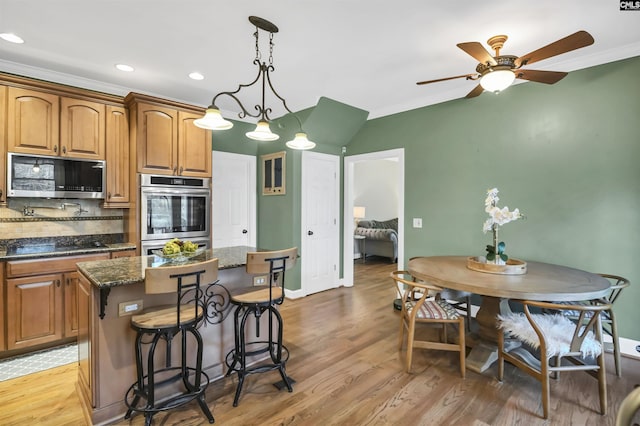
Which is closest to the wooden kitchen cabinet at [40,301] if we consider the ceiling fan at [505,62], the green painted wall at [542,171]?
the ceiling fan at [505,62]

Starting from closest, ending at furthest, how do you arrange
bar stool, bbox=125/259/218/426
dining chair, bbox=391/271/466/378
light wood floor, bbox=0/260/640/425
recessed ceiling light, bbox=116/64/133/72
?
bar stool, bbox=125/259/218/426 → light wood floor, bbox=0/260/640/425 → dining chair, bbox=391/271/466/378 → recessed ceiling light, bbox=116/64/133/72

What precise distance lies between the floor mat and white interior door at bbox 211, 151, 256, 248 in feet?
6.74

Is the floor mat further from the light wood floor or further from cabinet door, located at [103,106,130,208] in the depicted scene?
cabinet door, located at [103,106,130,208]

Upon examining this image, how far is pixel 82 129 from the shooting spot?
3.15 meters

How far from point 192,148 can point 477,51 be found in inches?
120

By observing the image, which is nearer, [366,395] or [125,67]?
[366,395]

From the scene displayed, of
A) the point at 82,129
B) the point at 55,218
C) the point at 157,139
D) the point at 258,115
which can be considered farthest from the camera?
the point at 157,139

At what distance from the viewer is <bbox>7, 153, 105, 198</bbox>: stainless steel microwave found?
112 inches

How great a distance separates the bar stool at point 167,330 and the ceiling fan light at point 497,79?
2305mm

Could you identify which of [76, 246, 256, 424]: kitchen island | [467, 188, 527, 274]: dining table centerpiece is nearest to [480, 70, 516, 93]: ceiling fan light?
[467, 188, 527, 274]: dining table centerpiece

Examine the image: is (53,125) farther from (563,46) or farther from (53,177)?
(563,46)

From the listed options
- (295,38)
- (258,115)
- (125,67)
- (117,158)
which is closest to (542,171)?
(295,38)

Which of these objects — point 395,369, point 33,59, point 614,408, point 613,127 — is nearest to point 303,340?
point 395,369

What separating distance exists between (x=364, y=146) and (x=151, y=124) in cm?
283
